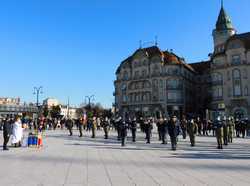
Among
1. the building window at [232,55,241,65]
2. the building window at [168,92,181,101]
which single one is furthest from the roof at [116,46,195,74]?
the building window at [232,55,241,65]

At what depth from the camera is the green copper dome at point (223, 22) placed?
7631 cm

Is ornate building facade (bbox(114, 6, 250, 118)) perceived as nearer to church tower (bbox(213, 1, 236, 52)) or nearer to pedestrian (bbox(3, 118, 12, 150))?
church tower (bbox(213, 1, 236, 52))

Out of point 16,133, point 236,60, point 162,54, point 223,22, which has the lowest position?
point 16,133

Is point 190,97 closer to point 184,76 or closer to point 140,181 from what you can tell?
point 184,76

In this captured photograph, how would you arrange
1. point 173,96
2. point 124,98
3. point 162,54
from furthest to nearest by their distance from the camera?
1. point 124,98
2. point 162,54
3. point 173,96

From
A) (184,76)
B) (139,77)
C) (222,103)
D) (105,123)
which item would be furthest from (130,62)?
(105,123)

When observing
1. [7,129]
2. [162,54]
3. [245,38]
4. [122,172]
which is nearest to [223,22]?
[245,38]

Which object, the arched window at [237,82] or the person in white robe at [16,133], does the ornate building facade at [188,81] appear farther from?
the person in white robe at [16,133]

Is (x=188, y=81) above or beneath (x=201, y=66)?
beneath

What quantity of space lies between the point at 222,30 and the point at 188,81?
1431 centimetres

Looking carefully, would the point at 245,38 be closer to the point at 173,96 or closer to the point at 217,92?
the point at 217,92

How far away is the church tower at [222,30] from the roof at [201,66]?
9.59 meters

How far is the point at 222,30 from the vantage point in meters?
76.1

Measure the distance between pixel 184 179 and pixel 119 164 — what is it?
351 cm
